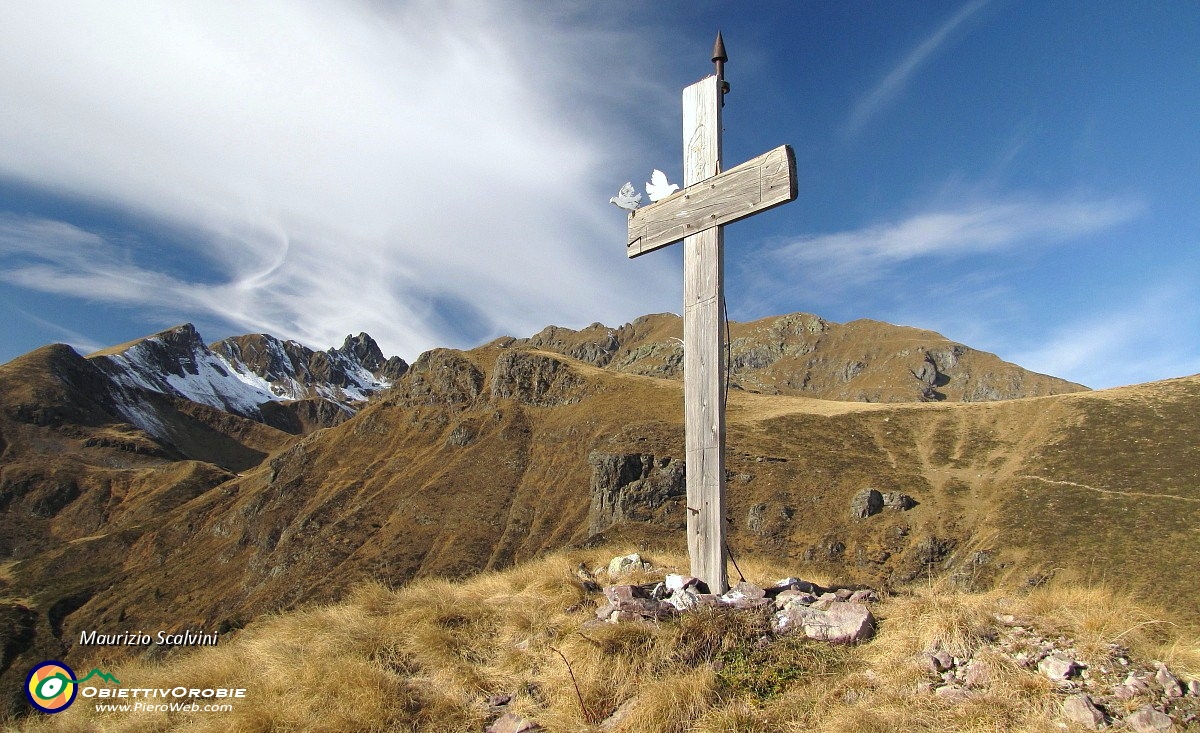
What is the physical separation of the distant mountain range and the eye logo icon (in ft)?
26.7

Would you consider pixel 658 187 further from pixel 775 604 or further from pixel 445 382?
pixel 445 382

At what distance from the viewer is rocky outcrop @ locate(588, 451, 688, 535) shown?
→ 6544cm

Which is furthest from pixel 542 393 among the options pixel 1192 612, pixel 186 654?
pixel 186 654

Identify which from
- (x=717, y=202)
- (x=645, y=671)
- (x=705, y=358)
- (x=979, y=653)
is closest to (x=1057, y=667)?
(x=979, y=653)

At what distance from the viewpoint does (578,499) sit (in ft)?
261

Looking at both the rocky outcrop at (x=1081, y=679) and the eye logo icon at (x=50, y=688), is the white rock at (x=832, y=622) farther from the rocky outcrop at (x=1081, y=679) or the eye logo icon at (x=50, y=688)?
the eye logo icon at (x=50, y=688)

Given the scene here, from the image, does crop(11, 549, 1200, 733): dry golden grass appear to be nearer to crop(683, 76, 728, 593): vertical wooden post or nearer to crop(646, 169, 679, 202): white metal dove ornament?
crop(683, 76, 728, 593): vertical wooden post

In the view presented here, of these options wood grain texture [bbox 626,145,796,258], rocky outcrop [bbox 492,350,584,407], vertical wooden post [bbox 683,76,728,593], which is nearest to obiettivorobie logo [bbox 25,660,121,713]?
vertical wooden post [bbox 683,76,728,593]

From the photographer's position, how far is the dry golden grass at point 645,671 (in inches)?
138

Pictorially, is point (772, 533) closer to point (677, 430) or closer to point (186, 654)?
point (677, 430)

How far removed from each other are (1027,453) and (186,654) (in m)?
71.5

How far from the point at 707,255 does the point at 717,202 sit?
556 millimetres

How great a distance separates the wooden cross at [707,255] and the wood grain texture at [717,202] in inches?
0.4

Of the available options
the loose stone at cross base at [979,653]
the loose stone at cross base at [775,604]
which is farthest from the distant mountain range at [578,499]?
the loose stone at cross base at [979,653]
